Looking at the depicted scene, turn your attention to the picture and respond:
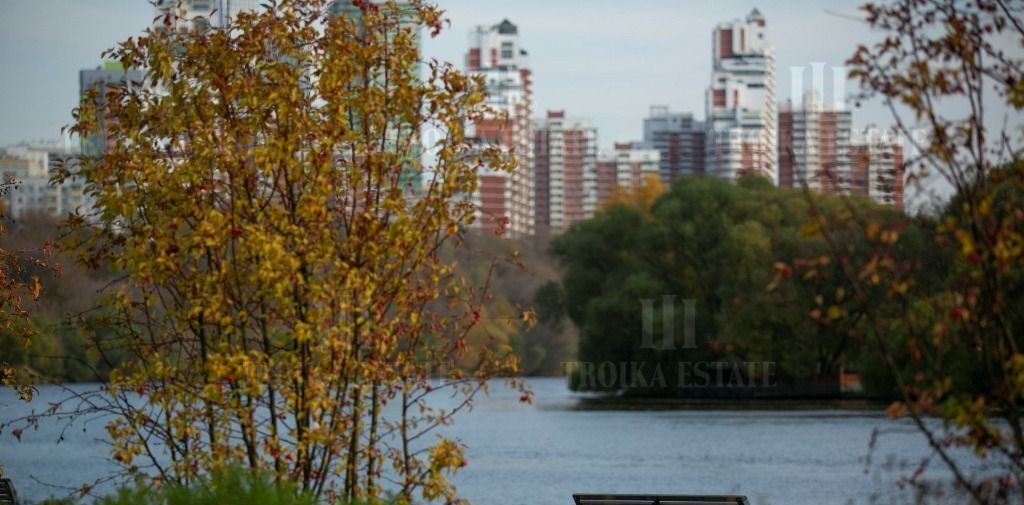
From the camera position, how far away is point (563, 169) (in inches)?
→ 3627

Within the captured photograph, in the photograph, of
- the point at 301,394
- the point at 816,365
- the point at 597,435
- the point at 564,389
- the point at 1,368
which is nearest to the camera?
the point at 301,394

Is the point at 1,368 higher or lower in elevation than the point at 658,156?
lower

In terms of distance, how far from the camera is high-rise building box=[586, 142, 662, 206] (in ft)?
288

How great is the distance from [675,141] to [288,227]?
252 ft

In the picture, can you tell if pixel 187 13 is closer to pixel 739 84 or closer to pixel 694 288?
pixel 694 288

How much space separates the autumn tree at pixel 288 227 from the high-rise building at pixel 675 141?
2617 inches

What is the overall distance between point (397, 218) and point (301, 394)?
99 cm

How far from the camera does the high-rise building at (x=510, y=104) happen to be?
272 ft

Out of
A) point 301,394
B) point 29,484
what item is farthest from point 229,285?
point 29,484

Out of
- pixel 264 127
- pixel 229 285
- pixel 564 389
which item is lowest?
pixel 564 389

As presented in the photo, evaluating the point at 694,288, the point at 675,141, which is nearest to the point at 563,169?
the point at 675,141

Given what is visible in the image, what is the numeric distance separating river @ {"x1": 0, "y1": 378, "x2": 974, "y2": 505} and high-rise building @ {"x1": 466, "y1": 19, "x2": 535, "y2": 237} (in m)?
32.6

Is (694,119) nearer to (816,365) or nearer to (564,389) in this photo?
(564,389)

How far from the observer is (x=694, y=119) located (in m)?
85.2
